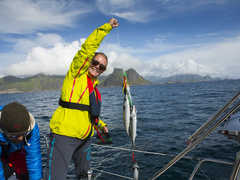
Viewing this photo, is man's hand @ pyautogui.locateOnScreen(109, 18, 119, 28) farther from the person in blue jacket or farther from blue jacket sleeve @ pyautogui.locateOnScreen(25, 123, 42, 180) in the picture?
blue jacket sleeve @ pyautogui.locateOnScreen(25, 123, 42, 180)

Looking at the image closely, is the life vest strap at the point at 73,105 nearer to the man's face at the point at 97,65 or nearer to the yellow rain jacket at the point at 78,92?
the yellow rain jacket at the point at 78,92

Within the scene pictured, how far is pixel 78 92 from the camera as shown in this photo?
2939 mm

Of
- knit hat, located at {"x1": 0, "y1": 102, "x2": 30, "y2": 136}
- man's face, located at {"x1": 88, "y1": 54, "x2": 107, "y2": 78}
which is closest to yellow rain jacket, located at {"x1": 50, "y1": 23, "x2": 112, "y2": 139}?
man's face, located at {"x1": 88, "y1": 54, "x2": 107, "y2": 78}

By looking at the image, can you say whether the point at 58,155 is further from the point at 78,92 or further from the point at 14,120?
the point at 78,92

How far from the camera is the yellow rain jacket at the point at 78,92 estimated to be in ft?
9.11

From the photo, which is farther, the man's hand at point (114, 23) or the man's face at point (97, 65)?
the man's face at point (97, 65)

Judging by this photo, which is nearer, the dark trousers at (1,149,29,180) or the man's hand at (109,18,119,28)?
the dark trousers at (1,149,29,180)

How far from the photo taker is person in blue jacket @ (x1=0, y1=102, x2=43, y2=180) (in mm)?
2209

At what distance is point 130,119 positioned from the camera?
126 inches

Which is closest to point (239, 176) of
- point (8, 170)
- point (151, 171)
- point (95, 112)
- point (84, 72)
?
point (95, 112)

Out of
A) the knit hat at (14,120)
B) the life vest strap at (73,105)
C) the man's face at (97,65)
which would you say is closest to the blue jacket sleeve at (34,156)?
the knit hat at (14,120)

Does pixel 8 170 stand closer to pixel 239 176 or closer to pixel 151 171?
pixel 239 176

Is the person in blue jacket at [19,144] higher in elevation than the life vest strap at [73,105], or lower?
lower

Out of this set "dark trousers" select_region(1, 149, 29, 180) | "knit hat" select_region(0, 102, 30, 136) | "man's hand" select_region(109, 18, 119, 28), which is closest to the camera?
"knit hat" select_region(0, 102, 30, 136)
